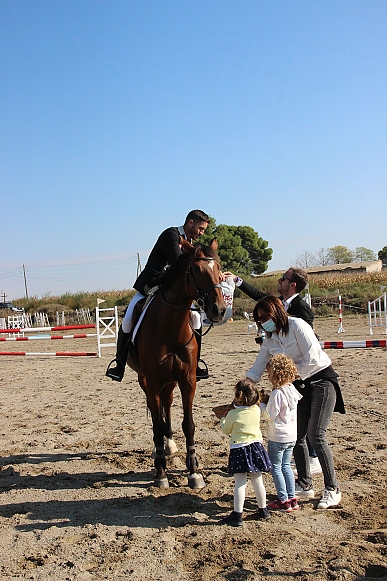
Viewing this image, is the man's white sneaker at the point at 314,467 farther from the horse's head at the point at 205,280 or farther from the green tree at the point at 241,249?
the green tree at the point at 241,249

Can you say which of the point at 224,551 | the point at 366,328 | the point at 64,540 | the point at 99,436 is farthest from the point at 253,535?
the point at 366,328

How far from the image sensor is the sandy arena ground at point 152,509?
12.1ft

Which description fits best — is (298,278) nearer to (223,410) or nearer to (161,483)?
(223,410)

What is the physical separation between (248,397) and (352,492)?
146 centimetres

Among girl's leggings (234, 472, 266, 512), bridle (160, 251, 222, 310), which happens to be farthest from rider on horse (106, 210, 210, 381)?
girl's leggings (234, 472, 266, 512)

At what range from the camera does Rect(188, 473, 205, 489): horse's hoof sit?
5.37 meters

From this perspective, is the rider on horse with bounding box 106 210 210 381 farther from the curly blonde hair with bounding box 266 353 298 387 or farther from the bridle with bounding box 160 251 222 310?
the curly blonde hair with bounding box 266 353 298 387

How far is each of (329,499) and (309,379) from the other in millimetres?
1028

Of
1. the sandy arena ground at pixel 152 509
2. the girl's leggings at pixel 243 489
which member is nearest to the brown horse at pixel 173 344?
the sandy arena ground at pixel 152 509

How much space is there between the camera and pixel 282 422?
4.57m

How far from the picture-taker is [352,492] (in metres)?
4.94

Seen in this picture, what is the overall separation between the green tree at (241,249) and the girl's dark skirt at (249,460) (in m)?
48.2

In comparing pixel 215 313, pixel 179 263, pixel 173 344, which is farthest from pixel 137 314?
pixel 215 313

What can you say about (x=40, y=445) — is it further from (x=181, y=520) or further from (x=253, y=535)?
(x=253, y=535)
